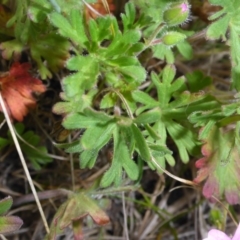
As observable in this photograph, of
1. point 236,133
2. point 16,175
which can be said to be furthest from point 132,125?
point 16,175

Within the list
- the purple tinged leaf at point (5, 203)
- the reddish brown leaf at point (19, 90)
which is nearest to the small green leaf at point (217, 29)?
the reddish brown leaf at point (19, 90)

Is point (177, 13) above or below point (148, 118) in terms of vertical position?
above

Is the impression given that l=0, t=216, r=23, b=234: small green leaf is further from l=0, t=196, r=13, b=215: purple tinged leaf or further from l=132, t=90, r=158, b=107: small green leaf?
l=132, t=90, r=158, b=107: small green leaf

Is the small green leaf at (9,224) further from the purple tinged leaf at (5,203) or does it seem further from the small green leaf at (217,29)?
the small green leaf at (217,29)

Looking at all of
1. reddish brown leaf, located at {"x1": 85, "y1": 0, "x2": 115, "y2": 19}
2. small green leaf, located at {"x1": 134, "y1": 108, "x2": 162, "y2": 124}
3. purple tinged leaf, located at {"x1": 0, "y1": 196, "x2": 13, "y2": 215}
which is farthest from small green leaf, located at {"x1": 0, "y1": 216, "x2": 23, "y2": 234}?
reddish brown leaf, located at {"x1": 85, "y1": 0, "x2": 115, "y2": 19}

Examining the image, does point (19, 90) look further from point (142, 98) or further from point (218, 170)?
point (218, 170)

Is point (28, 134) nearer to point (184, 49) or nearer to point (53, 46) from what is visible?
point (53, 46)

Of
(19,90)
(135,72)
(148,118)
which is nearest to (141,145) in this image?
(148,118)

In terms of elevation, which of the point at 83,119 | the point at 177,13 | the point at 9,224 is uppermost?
the point at 177,13
